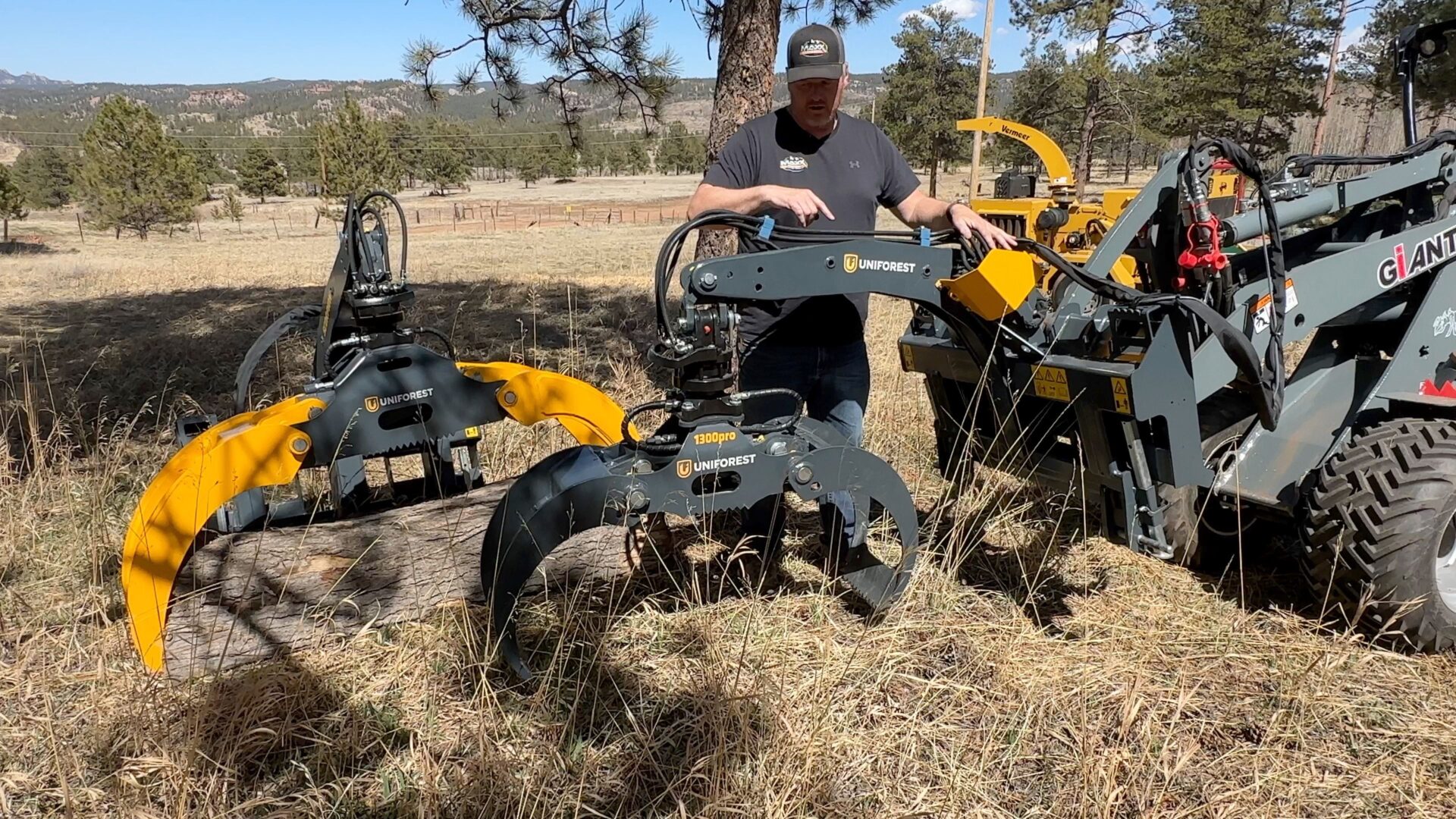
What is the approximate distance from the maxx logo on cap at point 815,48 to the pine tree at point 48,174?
215 ft

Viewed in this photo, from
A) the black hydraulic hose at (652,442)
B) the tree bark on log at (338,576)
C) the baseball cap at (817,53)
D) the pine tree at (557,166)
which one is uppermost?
the pine tree at (557,166)

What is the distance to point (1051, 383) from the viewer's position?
311 cm

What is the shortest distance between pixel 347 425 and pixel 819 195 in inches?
83.2

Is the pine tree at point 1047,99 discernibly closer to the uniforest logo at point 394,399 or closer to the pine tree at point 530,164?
the uniforest logo at point 394,399

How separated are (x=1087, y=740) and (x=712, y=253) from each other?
4210 millimetres

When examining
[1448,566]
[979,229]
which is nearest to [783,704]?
[979,229]

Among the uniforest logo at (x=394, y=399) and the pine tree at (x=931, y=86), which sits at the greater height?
the pine tree at (x=931, y=86)

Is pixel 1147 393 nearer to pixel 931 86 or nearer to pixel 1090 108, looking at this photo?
pixel 1090 108

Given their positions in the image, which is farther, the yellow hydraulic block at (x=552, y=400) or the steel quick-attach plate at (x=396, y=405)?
the yellow hydraulic block at (x=552, y=400)

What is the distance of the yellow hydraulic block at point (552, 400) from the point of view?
3.95m

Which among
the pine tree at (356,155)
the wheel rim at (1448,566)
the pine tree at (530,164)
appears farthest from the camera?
the pine tree at (530,164)

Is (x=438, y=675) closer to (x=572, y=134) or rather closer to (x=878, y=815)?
(x=878, y=815)

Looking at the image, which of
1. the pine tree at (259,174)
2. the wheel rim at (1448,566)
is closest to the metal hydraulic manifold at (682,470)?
the wheel rim at (1448,566)

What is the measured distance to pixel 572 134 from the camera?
7.76 m
